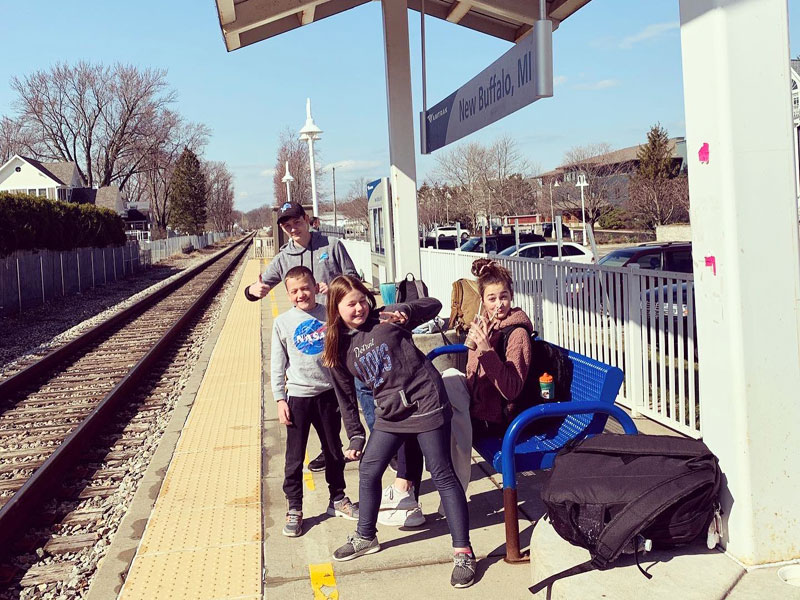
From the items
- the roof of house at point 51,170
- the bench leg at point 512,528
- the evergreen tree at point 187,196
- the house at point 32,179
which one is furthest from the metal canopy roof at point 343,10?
the evergreen tree at point 187,196

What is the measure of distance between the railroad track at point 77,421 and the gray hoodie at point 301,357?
173 centimetres

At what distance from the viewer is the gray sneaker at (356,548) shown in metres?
4.16

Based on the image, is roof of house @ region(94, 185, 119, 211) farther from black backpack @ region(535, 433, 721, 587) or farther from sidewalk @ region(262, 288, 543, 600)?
black backpack @ region(535, 433, 721, 587)

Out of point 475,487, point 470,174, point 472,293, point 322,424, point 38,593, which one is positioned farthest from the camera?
point 470,174

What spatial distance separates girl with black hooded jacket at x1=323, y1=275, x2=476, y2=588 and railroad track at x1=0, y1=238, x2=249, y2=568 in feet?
6.84

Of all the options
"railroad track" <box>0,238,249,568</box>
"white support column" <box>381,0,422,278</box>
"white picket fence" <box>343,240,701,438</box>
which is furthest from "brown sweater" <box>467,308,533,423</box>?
"white support column" <box>381,0,422,278</box>

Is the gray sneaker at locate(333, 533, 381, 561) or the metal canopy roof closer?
the gray sneaker at locate(333, 533, 381, 561)

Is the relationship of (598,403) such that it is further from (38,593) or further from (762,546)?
(38,593)

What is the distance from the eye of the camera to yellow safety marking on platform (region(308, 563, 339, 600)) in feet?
12.4

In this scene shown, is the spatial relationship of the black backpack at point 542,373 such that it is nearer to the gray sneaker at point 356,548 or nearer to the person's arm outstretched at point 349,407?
the person's arm outstretched at point 349,407

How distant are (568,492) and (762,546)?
2.55ft

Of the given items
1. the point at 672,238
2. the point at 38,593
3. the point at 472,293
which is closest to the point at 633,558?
the point at 38,593

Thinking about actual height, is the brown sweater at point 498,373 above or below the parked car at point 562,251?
below

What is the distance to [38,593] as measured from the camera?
441cm
